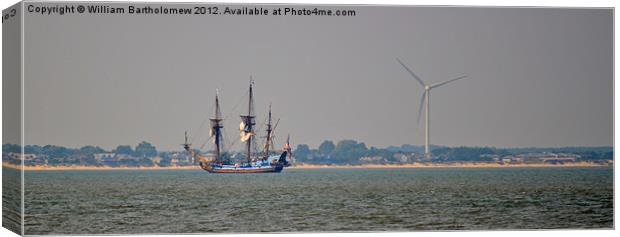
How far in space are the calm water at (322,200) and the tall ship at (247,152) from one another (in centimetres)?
29

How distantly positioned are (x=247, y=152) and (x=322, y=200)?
3.19 meters

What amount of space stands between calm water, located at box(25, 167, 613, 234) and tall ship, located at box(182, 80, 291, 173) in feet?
0.94

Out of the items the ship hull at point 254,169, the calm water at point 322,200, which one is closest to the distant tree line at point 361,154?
the calm water at point 322,200

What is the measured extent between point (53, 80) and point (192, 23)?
2881mm

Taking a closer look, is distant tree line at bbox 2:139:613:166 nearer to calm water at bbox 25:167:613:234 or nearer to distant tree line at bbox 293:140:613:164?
distant tree line at bbox 293:140:613:164

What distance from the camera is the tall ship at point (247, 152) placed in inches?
1203

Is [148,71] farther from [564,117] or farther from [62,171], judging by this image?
[564,117]

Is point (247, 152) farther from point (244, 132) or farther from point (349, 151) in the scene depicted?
point (349, 151)

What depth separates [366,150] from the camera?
30969 mm

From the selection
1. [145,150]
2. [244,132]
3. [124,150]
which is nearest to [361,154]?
[244,132]

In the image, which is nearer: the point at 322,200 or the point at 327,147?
the point at 327,147

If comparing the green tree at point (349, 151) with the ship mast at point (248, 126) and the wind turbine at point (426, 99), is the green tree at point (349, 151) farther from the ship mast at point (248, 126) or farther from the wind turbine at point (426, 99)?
the ship mast at point (248, 126)

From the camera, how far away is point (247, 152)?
3409 centimetres

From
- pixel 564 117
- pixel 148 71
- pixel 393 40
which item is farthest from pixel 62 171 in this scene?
pixel 564 117
